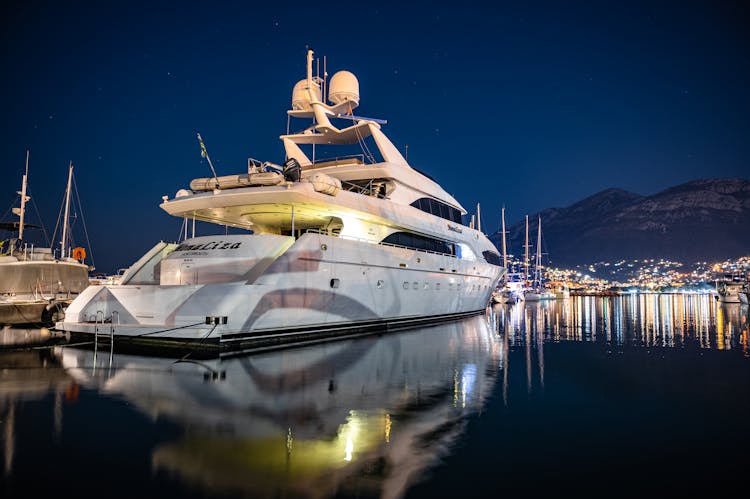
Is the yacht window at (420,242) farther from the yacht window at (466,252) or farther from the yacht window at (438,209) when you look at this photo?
the yacht window at (438,209)

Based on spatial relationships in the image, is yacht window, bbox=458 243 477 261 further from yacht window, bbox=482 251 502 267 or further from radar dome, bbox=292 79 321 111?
radar dome, bbox=292 79 321 111

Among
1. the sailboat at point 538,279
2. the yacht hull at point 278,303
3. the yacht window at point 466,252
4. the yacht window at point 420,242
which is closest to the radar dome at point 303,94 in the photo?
the yacht window at point 420,242

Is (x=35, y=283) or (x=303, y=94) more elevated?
(x=303, y=94)

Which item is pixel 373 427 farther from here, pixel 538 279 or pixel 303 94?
pixel 538 279

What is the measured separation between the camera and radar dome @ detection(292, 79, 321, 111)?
23.0 m

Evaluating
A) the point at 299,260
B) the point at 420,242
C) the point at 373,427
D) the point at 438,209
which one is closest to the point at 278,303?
the point at 299,260

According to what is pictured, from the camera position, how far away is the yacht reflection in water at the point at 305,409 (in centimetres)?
429

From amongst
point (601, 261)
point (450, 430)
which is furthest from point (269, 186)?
point (601, 261)

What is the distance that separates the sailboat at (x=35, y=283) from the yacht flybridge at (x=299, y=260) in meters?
9.55

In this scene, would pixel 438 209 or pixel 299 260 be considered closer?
pixel 299 260

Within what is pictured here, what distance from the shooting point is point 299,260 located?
45.8 feet

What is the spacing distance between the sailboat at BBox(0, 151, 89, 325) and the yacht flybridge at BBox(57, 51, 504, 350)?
9548 millimetres

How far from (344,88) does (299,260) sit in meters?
12.2

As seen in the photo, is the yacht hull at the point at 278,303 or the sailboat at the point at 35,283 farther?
the sailboat at the point at 35,283
